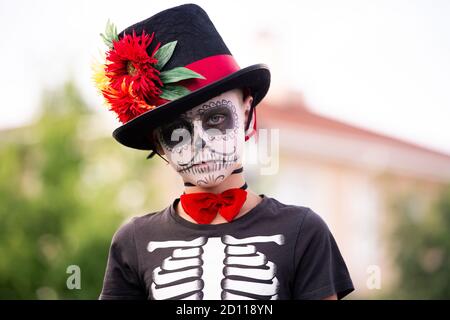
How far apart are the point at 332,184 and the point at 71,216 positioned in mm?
4730

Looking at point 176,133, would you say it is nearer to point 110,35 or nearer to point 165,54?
point 165,54

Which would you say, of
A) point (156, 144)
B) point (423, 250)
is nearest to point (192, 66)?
point (156, 144)

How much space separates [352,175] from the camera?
12.8m

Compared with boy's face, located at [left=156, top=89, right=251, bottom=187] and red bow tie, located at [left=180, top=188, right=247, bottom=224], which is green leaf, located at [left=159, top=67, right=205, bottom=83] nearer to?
boy's face, located at [left=156, top=89, right=251, bottom=187]

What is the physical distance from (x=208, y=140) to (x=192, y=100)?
0.50 feet

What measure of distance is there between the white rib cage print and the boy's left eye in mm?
408

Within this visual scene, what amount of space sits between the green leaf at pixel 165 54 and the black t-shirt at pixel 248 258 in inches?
22.2

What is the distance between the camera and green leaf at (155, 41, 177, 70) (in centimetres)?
249

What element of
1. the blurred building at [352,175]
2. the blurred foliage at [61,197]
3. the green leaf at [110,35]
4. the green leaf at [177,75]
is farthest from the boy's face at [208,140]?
the blurred building at [352,175]

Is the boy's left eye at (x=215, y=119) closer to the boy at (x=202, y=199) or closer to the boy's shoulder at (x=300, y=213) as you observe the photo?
the boy at (x=202, y=199)

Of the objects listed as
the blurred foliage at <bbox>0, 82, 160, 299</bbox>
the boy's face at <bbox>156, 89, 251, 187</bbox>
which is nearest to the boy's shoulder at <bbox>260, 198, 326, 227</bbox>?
the boy's face at <bbox>156, 89, 251, 187</bbox>

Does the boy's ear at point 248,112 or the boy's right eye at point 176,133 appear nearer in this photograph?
the boy's right eye at point 176,133

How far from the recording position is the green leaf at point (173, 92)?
2422mm
